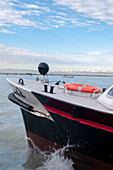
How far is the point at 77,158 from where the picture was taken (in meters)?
5.19

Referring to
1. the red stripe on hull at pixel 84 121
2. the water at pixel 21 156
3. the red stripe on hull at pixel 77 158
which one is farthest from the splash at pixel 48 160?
the red stripe on hull at pixel 84 121

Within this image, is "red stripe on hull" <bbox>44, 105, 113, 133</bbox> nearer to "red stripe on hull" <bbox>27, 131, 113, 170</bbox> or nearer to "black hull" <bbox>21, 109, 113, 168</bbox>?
"black hull" <bbox>21, 109, 113, 168</bbox>

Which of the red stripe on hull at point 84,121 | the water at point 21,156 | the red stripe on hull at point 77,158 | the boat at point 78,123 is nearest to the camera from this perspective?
the red stripe on hull at point 84,121

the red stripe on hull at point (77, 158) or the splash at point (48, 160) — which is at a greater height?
the red stripe on hull at point (77, 158)

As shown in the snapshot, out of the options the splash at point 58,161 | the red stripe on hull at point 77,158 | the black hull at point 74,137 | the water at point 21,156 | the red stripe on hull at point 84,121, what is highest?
the red stripe on hull at point 84,121

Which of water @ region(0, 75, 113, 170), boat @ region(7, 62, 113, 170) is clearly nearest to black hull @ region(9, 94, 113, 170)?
boat @ region(7, 62, 113, 170)

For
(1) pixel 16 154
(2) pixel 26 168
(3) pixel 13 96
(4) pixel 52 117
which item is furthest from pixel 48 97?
(1) pixel 16 154

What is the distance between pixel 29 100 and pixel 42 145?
162 cm

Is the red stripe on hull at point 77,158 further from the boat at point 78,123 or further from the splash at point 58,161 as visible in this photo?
the splash at point 58,161

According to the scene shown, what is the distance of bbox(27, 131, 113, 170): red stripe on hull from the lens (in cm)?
469

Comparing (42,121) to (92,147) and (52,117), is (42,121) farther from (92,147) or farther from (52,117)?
(92,147)

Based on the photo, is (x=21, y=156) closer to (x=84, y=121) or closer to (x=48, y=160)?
(x=48, y=160)

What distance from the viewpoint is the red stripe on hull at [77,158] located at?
4.69 m

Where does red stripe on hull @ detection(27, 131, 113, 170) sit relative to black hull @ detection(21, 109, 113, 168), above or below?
below
